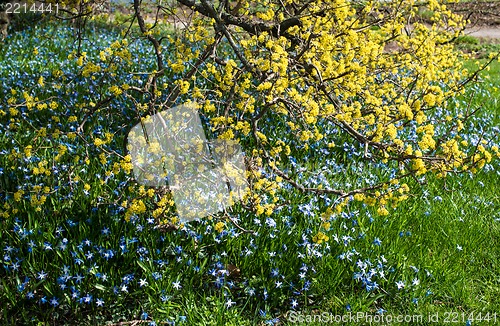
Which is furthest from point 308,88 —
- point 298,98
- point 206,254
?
point 206,254

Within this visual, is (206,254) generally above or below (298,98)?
below

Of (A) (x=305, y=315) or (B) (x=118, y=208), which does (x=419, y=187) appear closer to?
(A) (x=305, y=315)

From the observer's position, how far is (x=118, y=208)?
10.9 feet

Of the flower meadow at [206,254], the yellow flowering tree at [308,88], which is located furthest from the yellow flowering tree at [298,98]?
the flower meadow at [206,254]

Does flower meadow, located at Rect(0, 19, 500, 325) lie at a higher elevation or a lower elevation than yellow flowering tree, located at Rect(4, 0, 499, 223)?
lower

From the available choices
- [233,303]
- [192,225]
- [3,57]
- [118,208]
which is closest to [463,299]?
[233,303]

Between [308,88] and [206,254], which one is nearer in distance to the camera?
[206,254]

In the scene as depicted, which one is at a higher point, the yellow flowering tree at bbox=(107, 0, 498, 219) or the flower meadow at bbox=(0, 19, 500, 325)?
the yellow flowering tree at bbox=(107, 0, 498, 219)

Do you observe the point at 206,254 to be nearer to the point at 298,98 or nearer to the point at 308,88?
the point at 298,98

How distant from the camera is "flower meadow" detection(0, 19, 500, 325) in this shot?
2914 mm

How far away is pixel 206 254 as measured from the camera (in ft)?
10.5

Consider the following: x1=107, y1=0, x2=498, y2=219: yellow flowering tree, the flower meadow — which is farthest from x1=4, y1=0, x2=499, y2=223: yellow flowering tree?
the flower meadow

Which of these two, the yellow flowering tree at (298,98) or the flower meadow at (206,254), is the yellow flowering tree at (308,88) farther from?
the flower meadow at (206,254)

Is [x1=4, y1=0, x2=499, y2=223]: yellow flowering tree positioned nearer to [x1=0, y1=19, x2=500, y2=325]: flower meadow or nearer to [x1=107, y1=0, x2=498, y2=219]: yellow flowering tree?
[x1=107, y1=0, x2=498, y2=219]: yellow flowering tree
